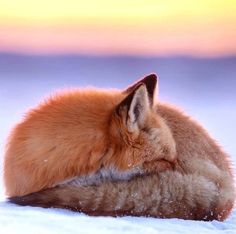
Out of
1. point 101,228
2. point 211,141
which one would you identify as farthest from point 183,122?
point 101,228

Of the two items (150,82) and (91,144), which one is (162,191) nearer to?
(91,144)

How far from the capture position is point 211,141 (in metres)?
5.58

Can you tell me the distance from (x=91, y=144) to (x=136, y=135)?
35cm

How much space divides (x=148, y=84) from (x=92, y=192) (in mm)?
977

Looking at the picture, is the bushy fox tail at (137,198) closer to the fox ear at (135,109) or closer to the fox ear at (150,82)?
the fox ear at (135,109)

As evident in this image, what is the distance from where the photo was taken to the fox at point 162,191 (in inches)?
179

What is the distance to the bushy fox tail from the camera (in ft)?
14.9

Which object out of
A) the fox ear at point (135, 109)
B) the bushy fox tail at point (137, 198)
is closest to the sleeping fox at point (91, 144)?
→ the fox ear at point (135, 109)

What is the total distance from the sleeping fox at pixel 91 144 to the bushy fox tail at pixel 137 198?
10cm

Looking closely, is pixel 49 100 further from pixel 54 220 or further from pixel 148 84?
pixel 54 220

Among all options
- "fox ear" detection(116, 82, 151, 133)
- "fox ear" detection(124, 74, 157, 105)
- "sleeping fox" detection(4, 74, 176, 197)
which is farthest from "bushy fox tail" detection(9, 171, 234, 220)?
"fox ear" detection(124, 74, 157, 105)

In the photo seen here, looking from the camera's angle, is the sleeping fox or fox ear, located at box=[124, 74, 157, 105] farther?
fox ear, located at box=[124, 74, 157, 105]

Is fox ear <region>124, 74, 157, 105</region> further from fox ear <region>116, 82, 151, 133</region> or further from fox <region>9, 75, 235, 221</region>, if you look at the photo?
fox ear <region>116, 82, 151, 133</region>

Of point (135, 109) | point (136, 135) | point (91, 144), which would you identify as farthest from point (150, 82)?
point (91, 144)
